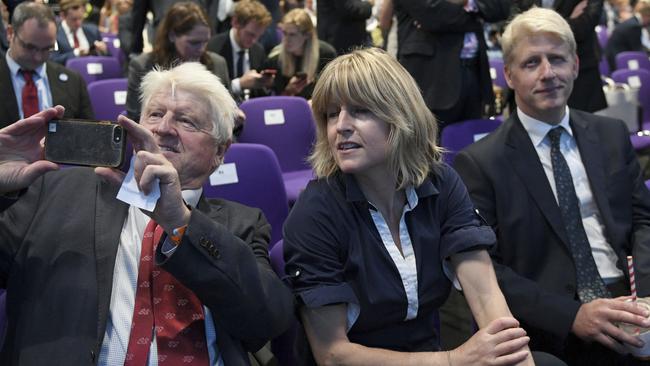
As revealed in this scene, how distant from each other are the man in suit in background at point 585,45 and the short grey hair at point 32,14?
2589 millimetres

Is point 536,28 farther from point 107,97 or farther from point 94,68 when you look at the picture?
point 94,68

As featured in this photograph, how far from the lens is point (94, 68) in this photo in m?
6.29

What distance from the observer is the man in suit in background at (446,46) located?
434 centimetres

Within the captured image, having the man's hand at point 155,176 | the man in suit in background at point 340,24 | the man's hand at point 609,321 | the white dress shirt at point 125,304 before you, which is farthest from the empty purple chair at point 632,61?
the man's hand at point 155,176

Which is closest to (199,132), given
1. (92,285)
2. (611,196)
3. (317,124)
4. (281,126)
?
(317,124)

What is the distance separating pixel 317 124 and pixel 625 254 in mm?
1075

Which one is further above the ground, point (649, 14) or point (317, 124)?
point (317, 124)

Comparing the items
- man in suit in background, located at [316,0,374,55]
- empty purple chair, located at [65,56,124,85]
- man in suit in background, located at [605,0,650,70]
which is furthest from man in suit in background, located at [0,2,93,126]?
man in suit in background, located at [605,0,650,70]

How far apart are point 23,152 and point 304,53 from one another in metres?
3.88

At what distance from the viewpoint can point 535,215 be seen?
7.90 feet

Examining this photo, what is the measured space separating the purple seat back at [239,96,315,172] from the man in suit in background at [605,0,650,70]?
5848 millimetres

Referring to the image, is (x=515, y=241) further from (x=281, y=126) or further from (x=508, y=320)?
(x=281, y=126)

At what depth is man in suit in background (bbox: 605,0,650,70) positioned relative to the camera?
9.20m

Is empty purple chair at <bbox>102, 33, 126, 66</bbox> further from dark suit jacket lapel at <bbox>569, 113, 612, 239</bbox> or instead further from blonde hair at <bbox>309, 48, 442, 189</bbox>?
blonde hair at <bbox>309, 48, 442, 189</bbox>
